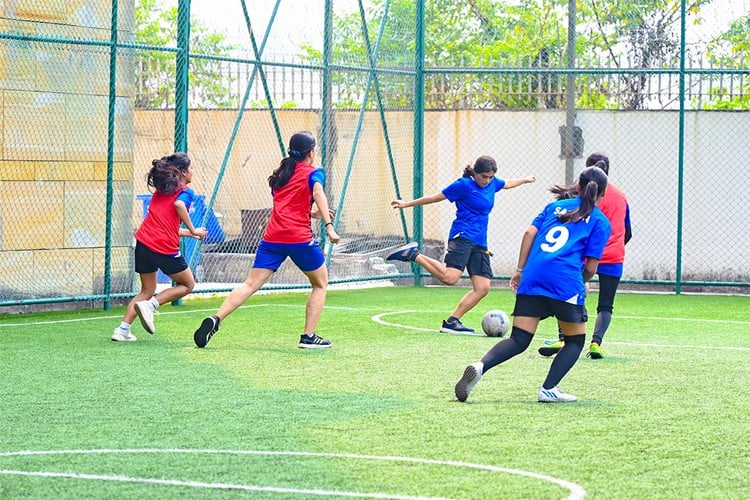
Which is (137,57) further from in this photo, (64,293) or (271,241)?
(271,241)

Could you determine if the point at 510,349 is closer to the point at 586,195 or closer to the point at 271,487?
the point at 586,195

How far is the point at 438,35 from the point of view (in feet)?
67.4

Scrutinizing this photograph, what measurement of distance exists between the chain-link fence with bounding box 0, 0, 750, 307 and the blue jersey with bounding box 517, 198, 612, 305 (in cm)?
698

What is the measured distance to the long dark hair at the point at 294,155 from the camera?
426 inches

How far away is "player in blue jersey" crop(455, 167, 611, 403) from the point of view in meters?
8.09

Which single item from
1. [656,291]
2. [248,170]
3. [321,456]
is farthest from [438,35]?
[321,456]

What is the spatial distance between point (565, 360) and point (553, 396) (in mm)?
243

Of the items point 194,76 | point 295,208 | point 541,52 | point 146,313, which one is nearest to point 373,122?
point 541,52

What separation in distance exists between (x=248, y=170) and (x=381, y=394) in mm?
10925

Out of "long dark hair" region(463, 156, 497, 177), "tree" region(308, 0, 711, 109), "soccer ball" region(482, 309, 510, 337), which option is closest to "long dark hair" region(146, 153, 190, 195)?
"long dark hair" region(463, 156, 497, 177)

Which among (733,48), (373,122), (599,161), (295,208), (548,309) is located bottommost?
(548,309)

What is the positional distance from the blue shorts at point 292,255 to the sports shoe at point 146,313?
1034mm

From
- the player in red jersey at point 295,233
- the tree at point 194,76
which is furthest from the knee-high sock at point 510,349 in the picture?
the tree at point 194,76

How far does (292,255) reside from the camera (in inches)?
430
